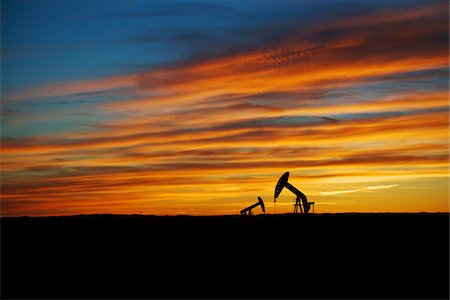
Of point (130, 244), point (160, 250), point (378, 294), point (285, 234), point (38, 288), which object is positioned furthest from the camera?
point (285, 234)

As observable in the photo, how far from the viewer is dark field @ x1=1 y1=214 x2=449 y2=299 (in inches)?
859

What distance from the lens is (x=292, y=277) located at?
78.8 ft

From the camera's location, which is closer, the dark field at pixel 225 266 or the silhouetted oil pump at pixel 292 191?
the dark field at pixel 225 266

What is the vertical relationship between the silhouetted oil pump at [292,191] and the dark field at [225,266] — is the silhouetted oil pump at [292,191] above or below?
above

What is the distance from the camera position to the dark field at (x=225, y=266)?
21.8m

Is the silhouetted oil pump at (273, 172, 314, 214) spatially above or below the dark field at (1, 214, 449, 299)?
above

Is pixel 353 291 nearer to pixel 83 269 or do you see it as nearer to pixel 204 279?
pixel 204 279

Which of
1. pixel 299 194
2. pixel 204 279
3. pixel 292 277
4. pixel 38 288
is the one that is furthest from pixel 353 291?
pixel 299 194

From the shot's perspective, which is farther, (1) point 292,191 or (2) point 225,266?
(1) point 292,191

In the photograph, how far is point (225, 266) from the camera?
2622 centimetres

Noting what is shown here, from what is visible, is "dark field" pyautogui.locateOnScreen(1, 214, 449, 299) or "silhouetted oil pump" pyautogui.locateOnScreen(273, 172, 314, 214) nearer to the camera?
"dark field" pyautogui.locateOnScreen(1, 214, 449, 299)

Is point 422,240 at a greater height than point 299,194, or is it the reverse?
point 299,194

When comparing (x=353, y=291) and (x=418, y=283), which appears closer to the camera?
(x=353, y=291)

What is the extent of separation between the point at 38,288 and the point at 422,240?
22.5 metres
